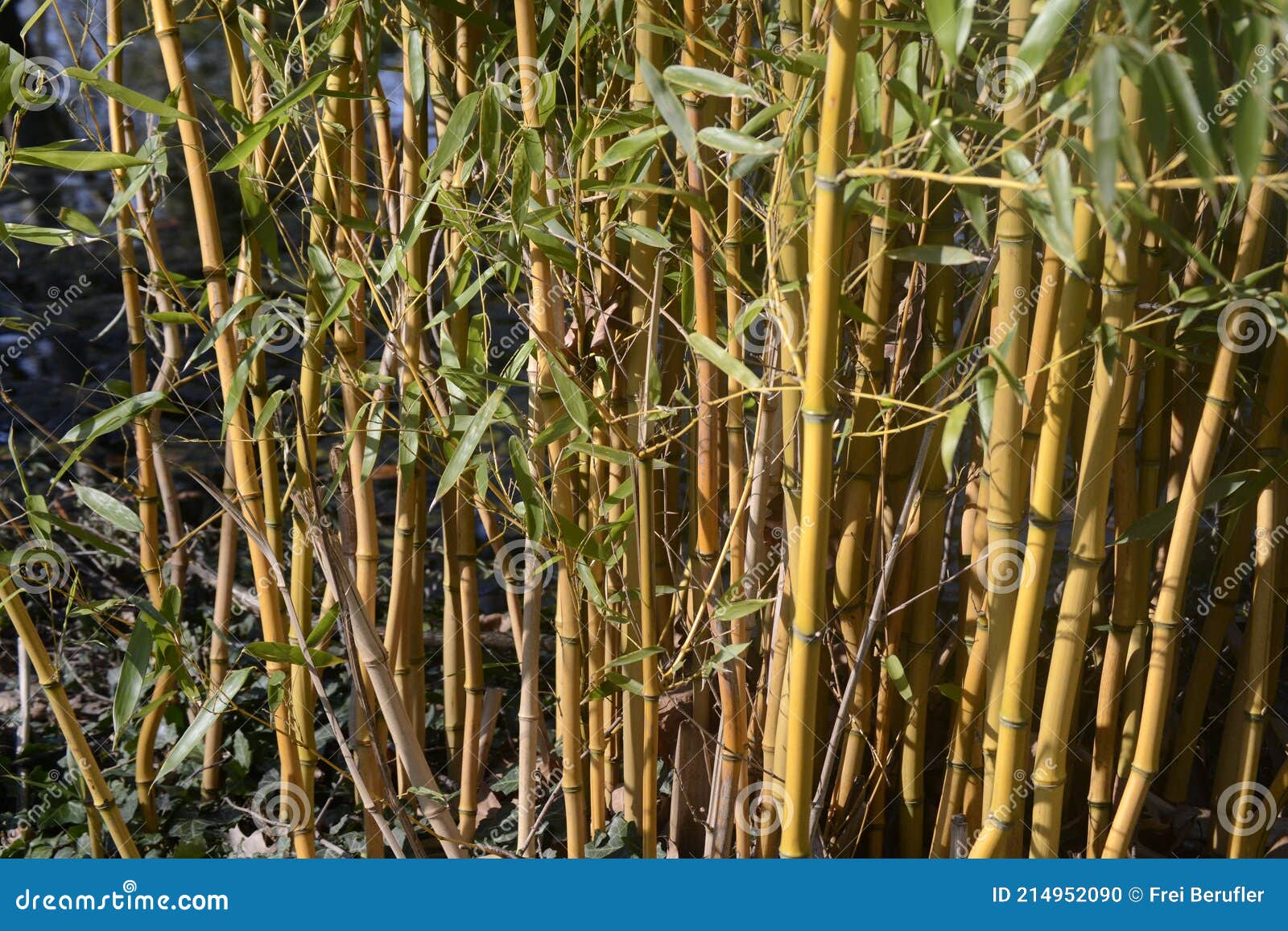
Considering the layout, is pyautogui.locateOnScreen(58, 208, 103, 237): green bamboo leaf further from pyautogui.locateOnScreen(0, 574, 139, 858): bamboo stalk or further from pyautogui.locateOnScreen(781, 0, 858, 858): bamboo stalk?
pyautogui.locateOnScreen(781, 0, 858, 858): bamboo stalk

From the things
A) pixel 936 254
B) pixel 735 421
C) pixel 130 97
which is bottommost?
pixel 735 421

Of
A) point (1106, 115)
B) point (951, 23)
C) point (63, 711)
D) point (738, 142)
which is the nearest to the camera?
point (1106, 115)

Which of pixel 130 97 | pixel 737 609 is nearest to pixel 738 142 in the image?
pixel 737 609

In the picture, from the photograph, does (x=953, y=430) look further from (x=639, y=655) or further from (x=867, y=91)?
(x=639, y=655)

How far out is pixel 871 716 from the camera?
112 cm

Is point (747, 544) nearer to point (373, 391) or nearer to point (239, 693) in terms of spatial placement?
point (373, 391)

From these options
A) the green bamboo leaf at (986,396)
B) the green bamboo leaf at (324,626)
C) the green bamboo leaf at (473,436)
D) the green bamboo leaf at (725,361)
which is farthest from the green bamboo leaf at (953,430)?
the green bamboo leaf at (324,626)

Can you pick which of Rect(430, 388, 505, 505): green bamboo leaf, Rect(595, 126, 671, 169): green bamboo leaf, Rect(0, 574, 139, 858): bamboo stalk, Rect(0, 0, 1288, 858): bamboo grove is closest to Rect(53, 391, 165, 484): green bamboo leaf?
Rect(0, 0, 1288, 858): bamboo grove

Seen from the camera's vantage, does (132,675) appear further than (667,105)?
Yes

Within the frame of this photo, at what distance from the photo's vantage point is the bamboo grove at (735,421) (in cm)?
75

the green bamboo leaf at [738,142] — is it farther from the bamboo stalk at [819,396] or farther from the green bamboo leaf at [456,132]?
the green bamboo leaf at [456,132]

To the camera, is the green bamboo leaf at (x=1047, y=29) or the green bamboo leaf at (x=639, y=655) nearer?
the green bamboo leaf at (x=1047, y=29)

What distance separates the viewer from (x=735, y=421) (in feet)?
3.22
